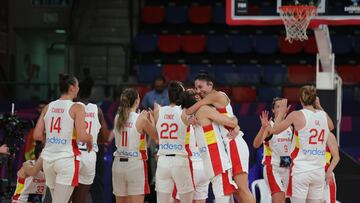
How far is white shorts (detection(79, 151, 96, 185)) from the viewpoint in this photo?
9.55 meters

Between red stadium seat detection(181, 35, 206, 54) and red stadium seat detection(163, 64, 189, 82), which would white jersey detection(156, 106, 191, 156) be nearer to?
red stadium seat detection(163, 64, 189, 82)

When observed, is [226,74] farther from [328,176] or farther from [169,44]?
[328,176]

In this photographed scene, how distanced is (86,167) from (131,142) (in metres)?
0.70

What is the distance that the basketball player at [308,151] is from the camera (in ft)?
30.4

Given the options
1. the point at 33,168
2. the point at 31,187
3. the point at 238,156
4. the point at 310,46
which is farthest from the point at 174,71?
Result: the point at 238,156

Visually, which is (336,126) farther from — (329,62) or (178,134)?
(178,134)

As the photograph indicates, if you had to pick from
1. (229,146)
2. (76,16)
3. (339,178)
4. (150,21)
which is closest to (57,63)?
(76,16)

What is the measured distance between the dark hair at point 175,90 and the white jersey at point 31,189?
185cm

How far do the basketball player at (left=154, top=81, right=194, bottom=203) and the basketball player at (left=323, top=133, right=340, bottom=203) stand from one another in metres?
1.66

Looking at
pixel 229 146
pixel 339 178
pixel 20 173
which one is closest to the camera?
pixel 229 146

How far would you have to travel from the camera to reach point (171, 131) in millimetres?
10016

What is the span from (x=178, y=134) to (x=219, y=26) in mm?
11259

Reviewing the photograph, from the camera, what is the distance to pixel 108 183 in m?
12.3

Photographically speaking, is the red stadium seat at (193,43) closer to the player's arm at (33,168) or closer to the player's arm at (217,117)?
the player's arm at (33,168)
